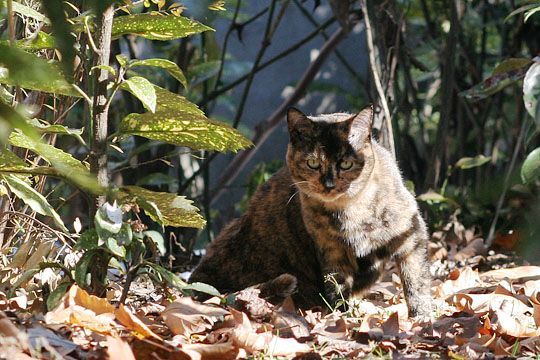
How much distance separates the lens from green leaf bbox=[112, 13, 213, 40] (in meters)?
2.18

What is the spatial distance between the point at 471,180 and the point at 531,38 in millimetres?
943

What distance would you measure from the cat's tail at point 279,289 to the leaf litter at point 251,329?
1.5 inches

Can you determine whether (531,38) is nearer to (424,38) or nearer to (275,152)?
(424,38)

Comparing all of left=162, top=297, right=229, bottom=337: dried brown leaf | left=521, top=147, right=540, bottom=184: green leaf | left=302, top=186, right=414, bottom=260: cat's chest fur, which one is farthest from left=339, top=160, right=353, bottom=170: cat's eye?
left=162, top=297, right=229, bottom=337: dried brown leaf

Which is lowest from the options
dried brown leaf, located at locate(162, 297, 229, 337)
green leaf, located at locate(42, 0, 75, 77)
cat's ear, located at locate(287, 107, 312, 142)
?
dried brown leaf, located at locate(162, 297, 229, 337)

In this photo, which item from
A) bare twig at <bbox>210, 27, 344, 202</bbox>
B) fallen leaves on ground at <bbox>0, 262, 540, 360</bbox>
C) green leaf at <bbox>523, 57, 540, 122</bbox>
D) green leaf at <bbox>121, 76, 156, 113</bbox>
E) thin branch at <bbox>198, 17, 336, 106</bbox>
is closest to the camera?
fallen leaves on ground at <bbox>0, 262, 540, 360</bbox>

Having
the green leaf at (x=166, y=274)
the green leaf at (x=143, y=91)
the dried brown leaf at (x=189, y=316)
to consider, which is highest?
the green leaf at (x=143, y=91)

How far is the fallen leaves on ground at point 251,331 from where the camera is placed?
6.10 feet

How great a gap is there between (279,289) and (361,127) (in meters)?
0.74

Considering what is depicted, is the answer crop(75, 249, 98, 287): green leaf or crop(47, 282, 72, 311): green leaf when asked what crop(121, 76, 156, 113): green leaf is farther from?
→ crop(47, 282, 72, 311): green leaf

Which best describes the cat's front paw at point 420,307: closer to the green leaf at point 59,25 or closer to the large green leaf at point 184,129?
the large green leaf at point 184,129

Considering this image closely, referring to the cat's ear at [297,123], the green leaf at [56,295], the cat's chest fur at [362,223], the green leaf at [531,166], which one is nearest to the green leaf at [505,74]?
the cat's chest fur at [362,223]

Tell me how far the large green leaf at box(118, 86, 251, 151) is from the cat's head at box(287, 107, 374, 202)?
86 cm

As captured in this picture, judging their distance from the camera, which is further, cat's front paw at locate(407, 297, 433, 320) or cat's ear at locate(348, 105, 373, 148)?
cat's ear at locate(348, 105, 373, 148)
